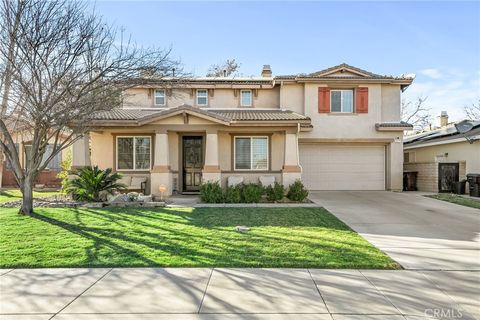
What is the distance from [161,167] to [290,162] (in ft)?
18.4

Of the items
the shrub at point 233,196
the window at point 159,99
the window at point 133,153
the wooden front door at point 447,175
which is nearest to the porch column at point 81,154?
the window at point 133,153

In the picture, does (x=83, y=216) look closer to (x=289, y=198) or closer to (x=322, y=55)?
(x=289, y=198)

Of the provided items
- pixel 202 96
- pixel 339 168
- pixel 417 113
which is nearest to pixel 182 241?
pixel 202 96

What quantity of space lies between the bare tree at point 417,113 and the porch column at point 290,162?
28.1m

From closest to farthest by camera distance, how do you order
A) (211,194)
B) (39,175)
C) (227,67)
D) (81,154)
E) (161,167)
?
(211,194), (161,167), (81,154), (39,175), (227,67)

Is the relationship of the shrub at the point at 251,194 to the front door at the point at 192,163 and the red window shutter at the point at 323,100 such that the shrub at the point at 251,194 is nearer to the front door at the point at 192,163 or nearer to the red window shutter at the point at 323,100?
the front door at the point at 192,163

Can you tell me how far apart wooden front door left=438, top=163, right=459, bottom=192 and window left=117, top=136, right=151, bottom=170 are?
1554cm

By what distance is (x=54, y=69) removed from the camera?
991cm

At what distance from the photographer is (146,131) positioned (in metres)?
15.2

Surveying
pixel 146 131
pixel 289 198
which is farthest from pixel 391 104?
pixel 146 131

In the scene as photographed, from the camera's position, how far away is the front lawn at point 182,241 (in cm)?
569

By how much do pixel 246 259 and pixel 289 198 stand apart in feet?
26.7

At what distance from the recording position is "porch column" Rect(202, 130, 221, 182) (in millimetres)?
14133

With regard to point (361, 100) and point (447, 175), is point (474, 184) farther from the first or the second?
point (361, 100)
